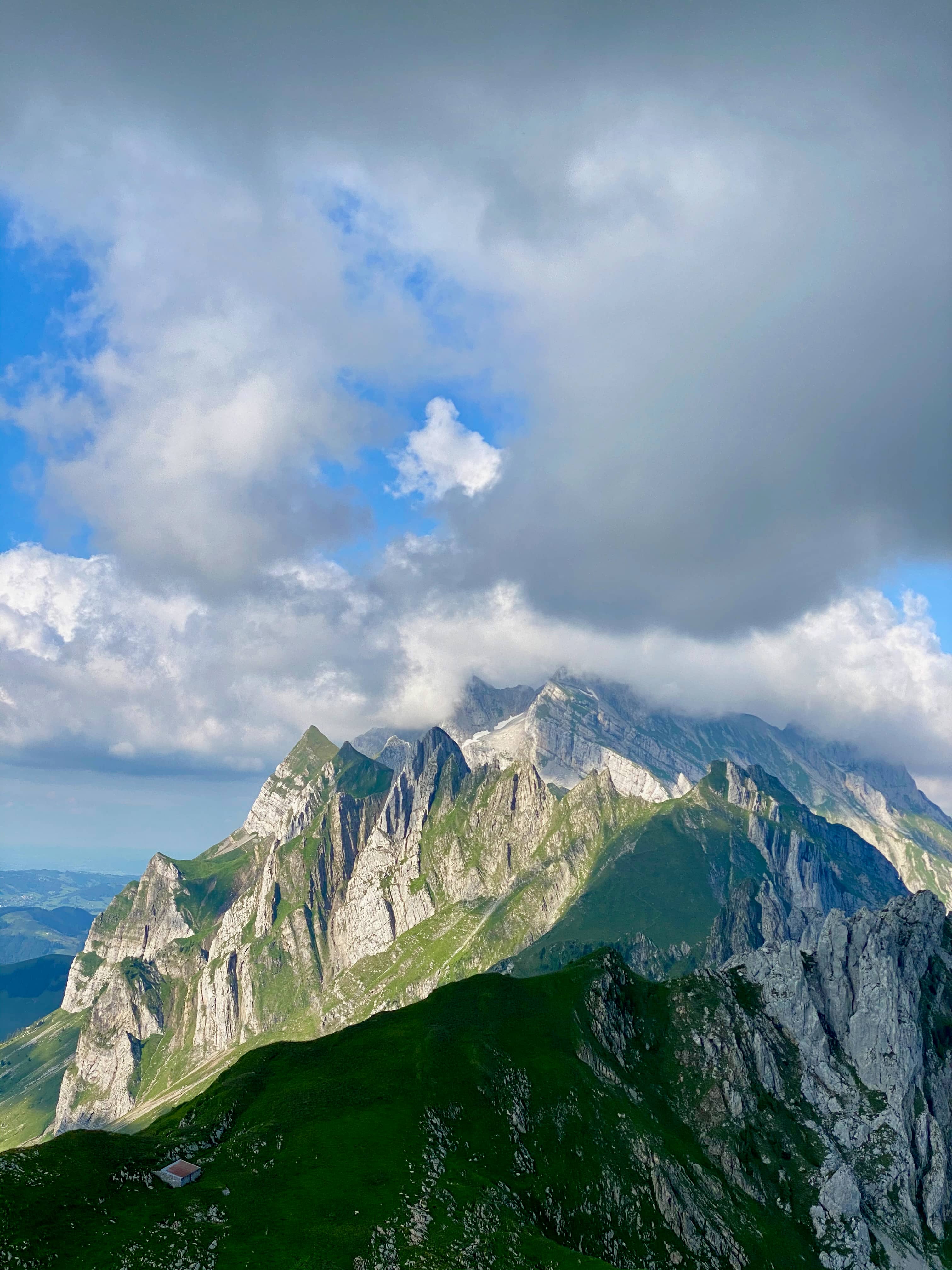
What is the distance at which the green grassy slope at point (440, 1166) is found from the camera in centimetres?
9106

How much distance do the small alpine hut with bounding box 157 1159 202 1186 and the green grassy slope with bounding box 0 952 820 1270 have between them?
62.9 inches

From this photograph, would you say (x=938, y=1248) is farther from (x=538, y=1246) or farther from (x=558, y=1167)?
(x=538, y=1246)

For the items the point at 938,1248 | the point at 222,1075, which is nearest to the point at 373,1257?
the point at 222,1075

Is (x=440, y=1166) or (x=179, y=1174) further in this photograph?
(x=440, y=1166)

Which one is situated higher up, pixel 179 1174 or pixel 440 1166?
pixel 179 1174

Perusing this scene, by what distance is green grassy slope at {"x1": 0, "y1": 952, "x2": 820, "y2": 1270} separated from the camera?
299ft

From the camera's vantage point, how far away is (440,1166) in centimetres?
12394

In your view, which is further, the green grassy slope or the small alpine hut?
the small alpine hut

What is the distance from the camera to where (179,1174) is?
103 meters

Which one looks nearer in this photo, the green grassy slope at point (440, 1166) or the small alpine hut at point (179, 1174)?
the green grassy slope at point (440, 1166)

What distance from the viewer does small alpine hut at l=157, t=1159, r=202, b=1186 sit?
102 metres

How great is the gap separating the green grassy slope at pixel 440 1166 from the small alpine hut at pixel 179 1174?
160cm

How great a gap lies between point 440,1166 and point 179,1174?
41.2m

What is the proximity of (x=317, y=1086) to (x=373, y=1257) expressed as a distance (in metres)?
48.6
